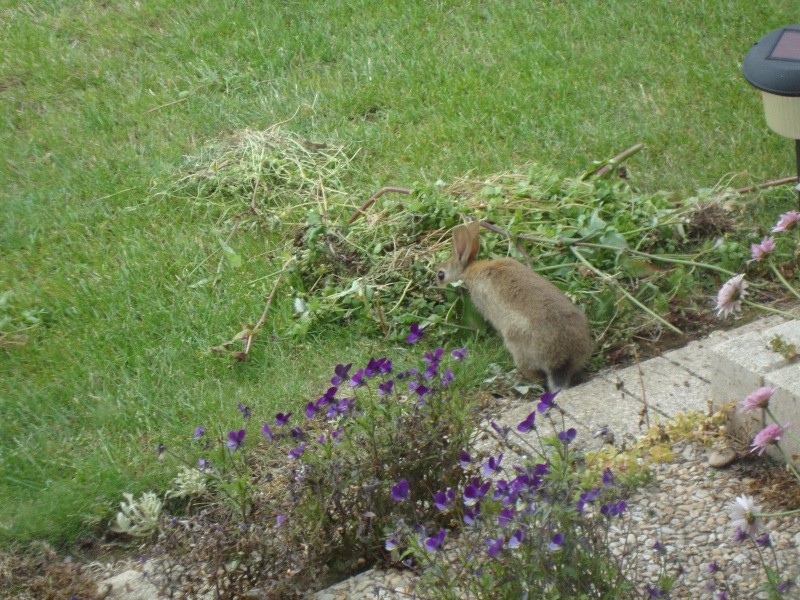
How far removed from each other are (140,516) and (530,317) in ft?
6.12

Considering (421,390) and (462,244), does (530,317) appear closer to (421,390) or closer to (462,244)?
(462,244)

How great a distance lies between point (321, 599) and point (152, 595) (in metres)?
0.71

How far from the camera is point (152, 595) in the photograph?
3.81 meters

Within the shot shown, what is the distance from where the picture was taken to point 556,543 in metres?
2.75

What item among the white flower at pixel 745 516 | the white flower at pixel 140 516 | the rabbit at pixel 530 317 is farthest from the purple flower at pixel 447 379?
the white flower at pixel 140 516

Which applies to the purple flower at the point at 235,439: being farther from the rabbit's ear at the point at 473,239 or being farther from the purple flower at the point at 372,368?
the rabbit's ear at the point at 473,239

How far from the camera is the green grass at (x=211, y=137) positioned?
505 centimetres

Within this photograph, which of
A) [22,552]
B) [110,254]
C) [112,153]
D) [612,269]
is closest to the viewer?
[22,552]

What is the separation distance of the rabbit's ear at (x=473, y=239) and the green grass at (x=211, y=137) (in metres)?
0.52

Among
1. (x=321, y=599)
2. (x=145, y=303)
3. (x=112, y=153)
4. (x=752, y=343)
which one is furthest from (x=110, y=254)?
(x=752, y=343)

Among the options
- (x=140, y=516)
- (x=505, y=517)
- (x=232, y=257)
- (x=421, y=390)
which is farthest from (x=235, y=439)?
(x=232, y=257)

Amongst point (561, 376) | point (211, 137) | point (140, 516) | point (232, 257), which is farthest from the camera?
point (211, 137)

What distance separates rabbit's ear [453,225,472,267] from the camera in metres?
5.18

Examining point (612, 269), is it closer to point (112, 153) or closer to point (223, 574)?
point (223, 574)
